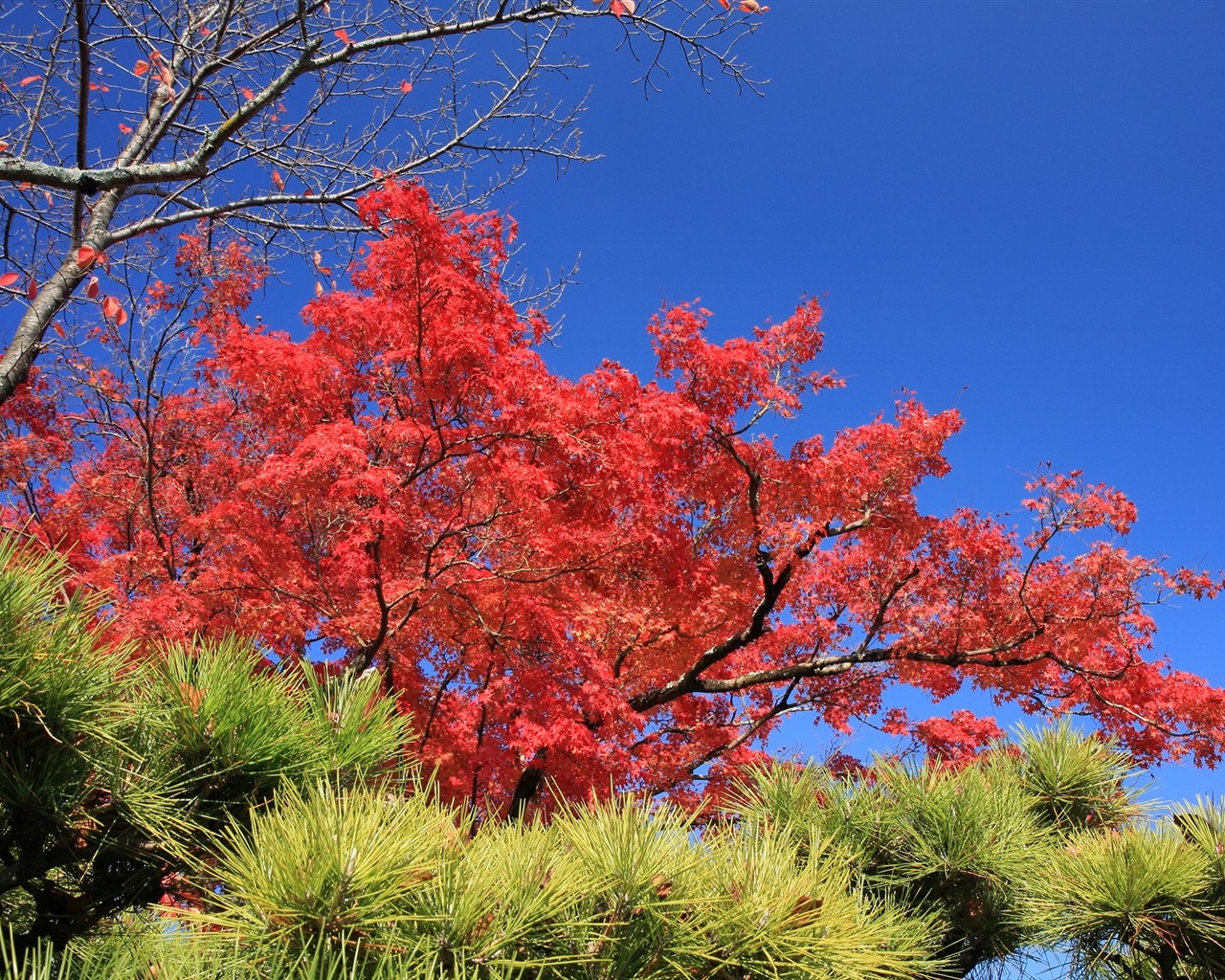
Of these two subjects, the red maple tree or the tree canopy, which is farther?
the red maple tree

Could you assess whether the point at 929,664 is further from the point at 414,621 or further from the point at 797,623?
the point at 414,621

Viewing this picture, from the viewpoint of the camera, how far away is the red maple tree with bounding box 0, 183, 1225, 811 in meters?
7.53

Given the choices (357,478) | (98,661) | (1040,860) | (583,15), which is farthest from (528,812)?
(583,15)

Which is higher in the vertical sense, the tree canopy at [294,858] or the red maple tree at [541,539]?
the red maple tree at [541,539]

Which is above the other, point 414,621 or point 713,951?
point 414,621

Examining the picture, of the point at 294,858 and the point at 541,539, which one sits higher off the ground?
the point at 541,539

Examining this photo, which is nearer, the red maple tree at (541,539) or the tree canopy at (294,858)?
the tree canopy at (294,858)

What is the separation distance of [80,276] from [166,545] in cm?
438

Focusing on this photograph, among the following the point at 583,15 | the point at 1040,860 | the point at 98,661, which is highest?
the point at 583,15

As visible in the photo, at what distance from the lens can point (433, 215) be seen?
6945 mm

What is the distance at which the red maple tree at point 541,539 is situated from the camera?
Answer: 24.7ft

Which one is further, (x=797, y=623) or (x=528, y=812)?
(x=797, y=623)

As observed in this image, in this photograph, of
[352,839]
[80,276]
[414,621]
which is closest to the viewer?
[352,839]

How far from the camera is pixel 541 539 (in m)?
7.84
